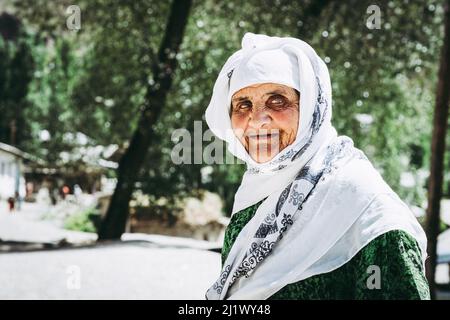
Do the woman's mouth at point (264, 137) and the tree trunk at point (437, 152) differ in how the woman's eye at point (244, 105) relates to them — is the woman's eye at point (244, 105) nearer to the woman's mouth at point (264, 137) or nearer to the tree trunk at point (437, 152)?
the woman's mouth at point (264, 137)

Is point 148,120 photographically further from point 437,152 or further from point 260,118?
point 260,118

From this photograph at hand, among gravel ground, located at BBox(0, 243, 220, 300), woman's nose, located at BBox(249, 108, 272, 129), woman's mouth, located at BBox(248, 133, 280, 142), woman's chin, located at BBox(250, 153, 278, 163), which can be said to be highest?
woman's nose, located at BBox(249, 108, 272, 129)

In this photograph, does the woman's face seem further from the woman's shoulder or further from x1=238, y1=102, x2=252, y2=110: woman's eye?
the woman's shoulder

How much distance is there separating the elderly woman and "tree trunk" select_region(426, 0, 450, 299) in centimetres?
673

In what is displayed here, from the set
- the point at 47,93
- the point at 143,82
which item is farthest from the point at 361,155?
the point at 47,93

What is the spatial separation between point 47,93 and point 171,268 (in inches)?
1521

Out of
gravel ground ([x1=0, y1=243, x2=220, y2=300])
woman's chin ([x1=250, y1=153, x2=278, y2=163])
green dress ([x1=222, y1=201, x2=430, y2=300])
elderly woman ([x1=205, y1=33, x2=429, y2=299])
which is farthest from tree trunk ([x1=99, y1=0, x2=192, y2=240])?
green dress ([x1=222, y1=201, x2=430, y2=300])

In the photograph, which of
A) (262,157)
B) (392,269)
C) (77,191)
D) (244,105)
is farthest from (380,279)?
(77,191)

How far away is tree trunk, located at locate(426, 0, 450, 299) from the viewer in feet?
26.7

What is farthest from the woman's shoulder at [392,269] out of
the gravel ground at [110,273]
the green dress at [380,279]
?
the gravel ground at [110,273]

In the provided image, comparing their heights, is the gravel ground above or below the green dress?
below

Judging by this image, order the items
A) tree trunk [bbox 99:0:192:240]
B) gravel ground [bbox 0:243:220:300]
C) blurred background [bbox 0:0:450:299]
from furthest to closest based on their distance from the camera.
A: tree trunk [bbox 99:0:192:240] < blurred background [bbox 0:0:450:299] < gravel ground [bbox 0:243:220:300]

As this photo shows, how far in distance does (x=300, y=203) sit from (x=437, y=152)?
7.17 meters

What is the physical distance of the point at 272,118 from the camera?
72.1 inches
